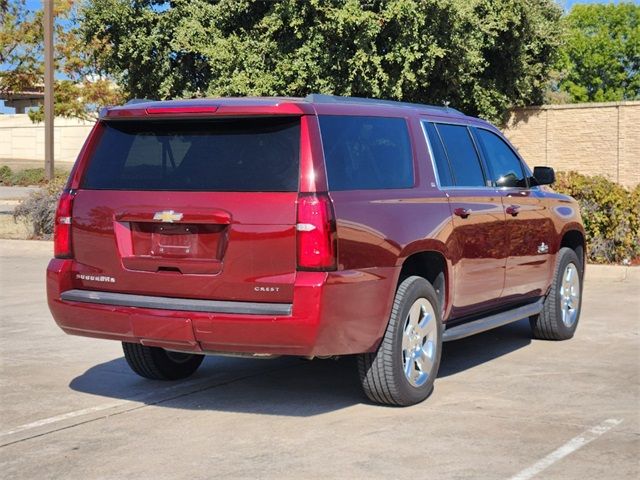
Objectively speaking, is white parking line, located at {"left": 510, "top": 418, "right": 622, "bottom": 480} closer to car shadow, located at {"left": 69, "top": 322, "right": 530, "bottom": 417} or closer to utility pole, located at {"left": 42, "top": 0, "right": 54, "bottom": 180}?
car shadow, located at {"left": 69, "top": 322, "right": 530, "bottom": 417}

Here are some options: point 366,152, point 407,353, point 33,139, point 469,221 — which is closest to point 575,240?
point 469,221

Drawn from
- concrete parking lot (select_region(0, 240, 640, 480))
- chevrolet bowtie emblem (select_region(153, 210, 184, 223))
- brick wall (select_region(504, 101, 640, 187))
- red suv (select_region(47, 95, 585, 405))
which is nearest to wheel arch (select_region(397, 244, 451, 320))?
red suv (select_region(47, 95, 585, 405))

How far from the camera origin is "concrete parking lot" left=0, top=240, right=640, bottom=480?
5258 mm

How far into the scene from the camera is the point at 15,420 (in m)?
6.25

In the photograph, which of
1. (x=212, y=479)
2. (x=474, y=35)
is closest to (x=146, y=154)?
(x=212, y=479)

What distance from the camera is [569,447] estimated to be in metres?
5.60

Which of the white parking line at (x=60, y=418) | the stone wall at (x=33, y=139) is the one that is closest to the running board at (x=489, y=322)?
the white parking line at (x=60, y=418)

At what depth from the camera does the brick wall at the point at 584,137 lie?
25500 mm

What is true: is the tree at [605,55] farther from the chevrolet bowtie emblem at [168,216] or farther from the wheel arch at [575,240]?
the chevrolet bowtie emblem at [168,216]

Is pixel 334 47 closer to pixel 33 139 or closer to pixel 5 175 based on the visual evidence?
pixel 5 175

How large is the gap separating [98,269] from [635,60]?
7596cm

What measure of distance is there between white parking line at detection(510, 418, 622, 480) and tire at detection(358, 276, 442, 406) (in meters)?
1.15

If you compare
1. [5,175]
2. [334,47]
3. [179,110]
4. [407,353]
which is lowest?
[407,353]

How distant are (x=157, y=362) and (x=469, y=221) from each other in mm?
2515
